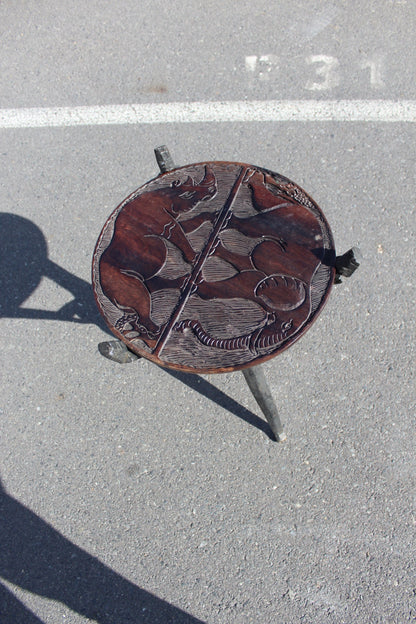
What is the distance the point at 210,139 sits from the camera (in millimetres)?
3039

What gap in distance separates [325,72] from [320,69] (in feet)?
0.15

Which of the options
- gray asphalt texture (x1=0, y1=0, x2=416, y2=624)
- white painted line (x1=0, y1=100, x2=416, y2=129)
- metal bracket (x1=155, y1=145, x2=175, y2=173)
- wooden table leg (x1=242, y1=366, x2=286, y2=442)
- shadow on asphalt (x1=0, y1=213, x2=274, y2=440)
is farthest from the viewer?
white painted line (x1=0, y1=100, x2=416, y2=129)

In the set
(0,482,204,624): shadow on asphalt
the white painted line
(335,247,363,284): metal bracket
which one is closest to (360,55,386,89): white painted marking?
the white painted line

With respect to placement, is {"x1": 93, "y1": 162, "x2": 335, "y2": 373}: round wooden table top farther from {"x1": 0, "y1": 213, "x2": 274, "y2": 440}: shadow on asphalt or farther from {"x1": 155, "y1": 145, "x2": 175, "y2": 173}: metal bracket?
{"x1": 0, "y1": 213, "x2": 274, "y2": 440}: shadow on asphalt

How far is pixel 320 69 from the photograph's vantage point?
321 cm

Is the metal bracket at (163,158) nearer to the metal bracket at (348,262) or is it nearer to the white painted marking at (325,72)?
the metal bracket at (348,262)

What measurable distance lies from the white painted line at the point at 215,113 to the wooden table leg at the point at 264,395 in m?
1.90

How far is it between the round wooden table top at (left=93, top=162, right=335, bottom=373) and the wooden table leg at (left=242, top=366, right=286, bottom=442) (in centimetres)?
20

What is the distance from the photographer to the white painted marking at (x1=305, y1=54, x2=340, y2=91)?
314 cm

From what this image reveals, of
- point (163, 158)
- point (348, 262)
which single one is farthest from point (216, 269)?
point (163, 158)

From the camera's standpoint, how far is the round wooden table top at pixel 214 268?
170cm

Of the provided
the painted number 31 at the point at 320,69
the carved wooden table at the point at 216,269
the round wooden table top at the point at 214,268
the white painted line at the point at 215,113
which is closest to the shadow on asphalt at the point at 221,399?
the carved wooden table at the point at 216,269

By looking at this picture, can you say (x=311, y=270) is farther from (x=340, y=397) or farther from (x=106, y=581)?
(x=106, y=581)

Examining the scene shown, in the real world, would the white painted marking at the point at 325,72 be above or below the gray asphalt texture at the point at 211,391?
above
